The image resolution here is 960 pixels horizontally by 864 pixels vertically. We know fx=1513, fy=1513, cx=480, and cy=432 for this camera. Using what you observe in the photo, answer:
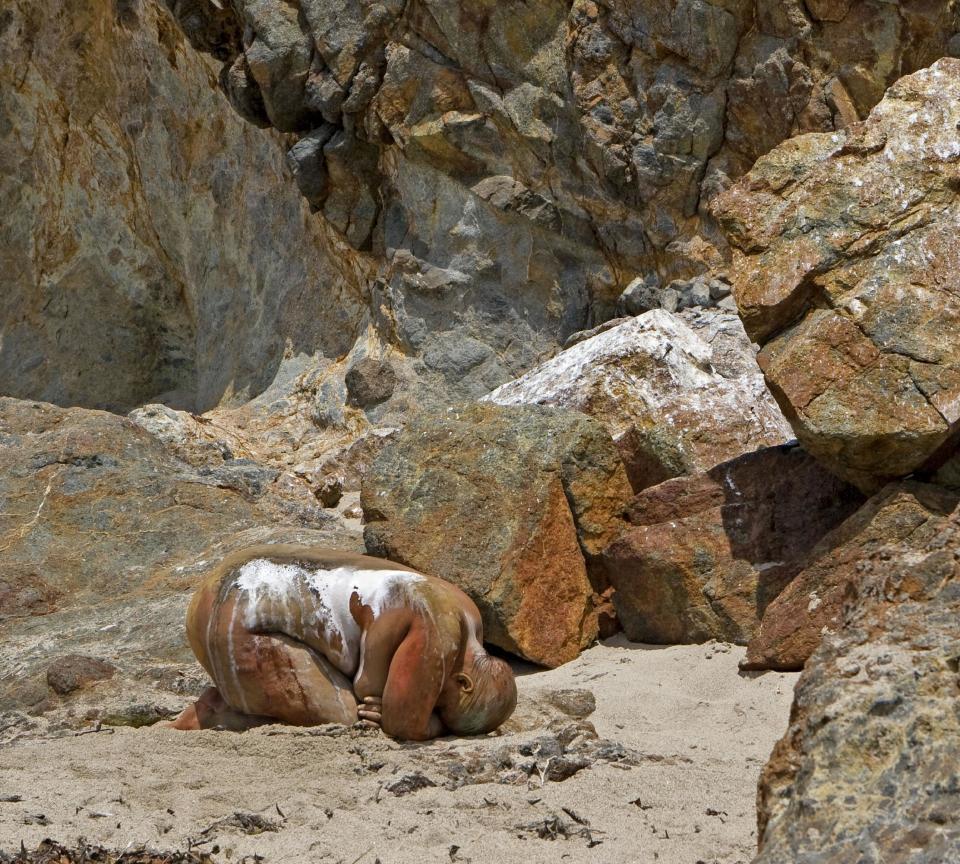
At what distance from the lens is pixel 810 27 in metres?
9.25

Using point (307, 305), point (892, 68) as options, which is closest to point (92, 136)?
point (307, 305)

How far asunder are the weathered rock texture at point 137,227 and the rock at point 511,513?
609 centimetres

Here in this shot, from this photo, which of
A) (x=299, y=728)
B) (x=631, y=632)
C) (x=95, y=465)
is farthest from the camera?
(x=95, y=465)

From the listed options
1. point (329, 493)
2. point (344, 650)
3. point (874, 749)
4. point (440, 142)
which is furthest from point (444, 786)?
point (440, 142)

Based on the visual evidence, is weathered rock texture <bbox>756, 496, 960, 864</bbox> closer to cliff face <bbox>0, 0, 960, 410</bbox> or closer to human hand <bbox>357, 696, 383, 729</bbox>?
human hand <bbox>357, 696, 383, 729</bbox>

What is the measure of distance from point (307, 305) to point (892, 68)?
15.8 ft

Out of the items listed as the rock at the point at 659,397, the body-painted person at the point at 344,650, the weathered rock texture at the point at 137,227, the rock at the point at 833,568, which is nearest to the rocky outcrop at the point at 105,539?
the body-painted person at the point at 344,650

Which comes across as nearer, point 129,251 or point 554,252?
point 554,252

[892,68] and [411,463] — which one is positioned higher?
[892,68]

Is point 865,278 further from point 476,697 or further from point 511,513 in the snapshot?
point 476,697

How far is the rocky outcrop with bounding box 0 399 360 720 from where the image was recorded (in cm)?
536

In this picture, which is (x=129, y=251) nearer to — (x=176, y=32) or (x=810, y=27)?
(x=176, y=32)

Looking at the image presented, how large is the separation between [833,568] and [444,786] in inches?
66.8

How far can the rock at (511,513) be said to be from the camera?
5203 mm
